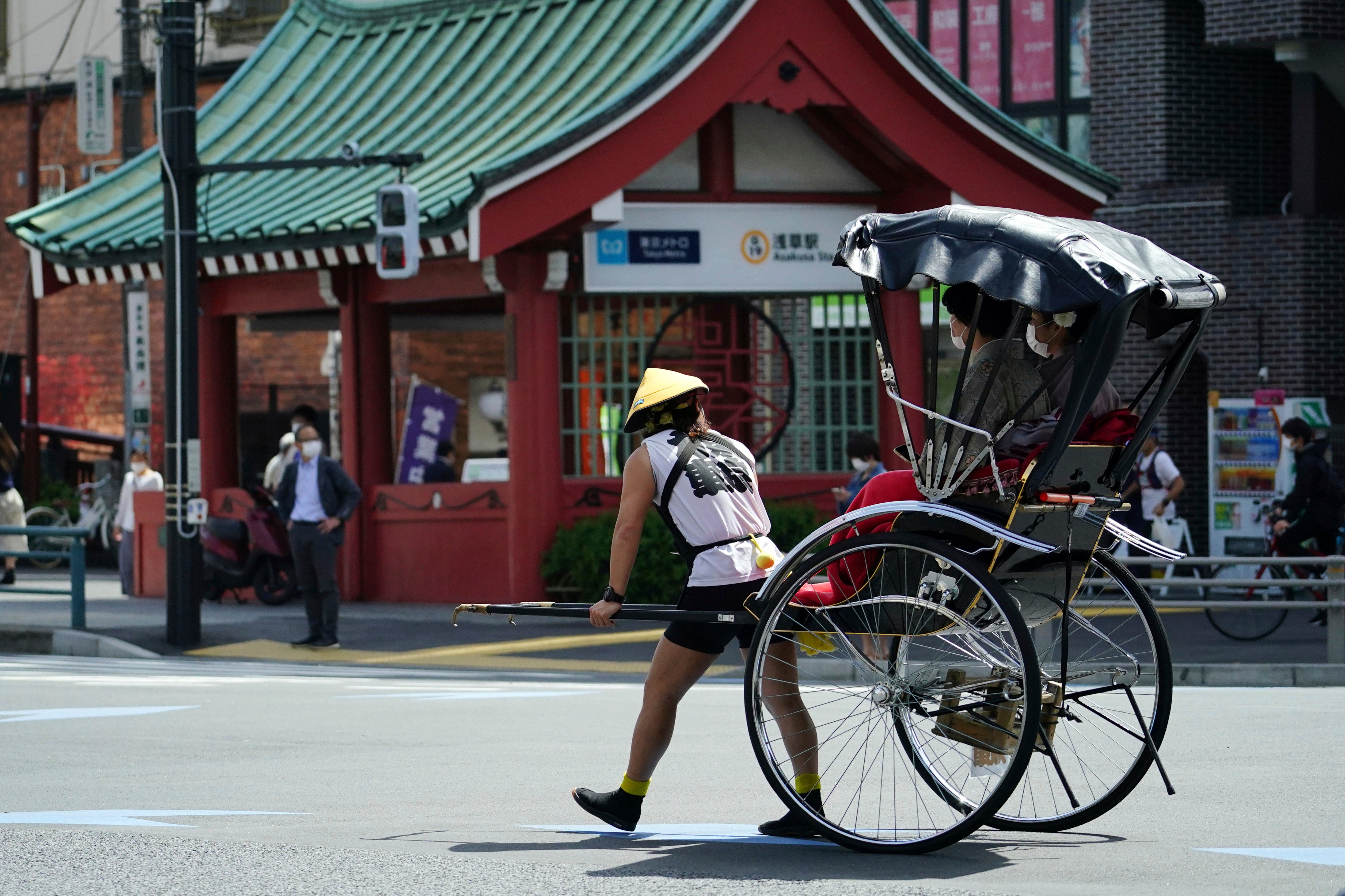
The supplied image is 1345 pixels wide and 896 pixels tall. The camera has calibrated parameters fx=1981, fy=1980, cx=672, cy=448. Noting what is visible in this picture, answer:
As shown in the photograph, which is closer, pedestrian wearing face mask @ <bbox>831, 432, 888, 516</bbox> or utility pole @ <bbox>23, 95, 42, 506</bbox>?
pedestrian wearing face mask @ <bbox>831, 432, 888, 516</bbox>

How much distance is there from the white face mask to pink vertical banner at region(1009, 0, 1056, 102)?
2140 centimetres

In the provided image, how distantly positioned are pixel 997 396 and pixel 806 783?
1559 mm

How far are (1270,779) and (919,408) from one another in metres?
2.80

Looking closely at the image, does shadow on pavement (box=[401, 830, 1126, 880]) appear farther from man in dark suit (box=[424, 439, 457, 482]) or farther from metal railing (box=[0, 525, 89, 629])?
man in dark suit (box=[424, 439, 457, 482])

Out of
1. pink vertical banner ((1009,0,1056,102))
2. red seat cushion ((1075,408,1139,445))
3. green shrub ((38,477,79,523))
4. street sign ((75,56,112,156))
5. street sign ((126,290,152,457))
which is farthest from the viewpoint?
green shrub ((38,477,79,523))

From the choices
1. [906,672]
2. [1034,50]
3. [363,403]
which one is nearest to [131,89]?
[363,403]

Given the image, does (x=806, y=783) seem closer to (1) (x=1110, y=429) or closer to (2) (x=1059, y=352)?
(1) (x=1110, y=429)

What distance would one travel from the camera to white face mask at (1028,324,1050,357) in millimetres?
7250

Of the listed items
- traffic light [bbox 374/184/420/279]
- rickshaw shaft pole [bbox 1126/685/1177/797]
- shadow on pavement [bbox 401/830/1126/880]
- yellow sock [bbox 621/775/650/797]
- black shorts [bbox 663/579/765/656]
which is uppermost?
traffic light [bbox 374/184/420/279]

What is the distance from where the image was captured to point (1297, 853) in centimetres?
662

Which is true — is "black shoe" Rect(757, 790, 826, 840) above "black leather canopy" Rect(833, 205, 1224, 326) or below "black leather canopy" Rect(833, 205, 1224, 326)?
below

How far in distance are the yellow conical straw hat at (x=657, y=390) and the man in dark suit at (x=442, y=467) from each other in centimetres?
1361

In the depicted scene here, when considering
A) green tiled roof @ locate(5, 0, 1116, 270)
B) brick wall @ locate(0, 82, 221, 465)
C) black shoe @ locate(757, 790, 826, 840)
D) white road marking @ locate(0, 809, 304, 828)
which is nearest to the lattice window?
green tiled roof @ locate(5, 0, 1116, 270)

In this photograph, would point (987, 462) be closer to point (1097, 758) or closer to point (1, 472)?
point (1097, 758)
